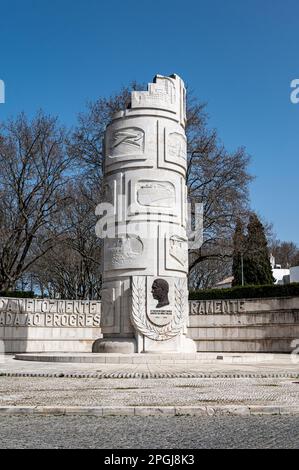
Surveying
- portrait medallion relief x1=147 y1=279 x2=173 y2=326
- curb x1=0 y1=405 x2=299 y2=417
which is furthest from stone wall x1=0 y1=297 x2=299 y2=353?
curb x1=0 y1=405 x2=299 y2=417

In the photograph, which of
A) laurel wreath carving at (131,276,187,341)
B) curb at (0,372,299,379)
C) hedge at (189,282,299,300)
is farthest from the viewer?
hedge at (189,282,299,300)

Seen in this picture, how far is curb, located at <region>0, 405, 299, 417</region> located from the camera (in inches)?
263

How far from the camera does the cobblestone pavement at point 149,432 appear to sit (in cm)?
506

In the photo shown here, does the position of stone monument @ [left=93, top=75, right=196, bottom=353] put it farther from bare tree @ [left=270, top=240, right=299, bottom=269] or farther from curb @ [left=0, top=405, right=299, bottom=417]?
bare tree @ [left=270, top=240, right=299, bottom=269]

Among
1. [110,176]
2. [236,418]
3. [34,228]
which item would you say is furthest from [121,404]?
[34,228]

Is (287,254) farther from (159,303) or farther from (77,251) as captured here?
(159,303)

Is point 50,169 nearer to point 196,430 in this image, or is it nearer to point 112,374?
point 112,374

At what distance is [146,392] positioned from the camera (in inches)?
339

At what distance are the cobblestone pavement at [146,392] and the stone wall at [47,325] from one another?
13926 millimetres

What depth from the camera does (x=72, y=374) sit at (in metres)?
11.5

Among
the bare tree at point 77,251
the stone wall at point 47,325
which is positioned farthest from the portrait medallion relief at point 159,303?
the bare tree at point 77,251

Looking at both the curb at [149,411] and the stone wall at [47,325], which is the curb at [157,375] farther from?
the stone wall at [47,325]

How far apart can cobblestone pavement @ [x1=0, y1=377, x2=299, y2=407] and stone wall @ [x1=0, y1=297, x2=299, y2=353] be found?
14.0 m

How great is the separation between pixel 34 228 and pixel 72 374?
18046mm
